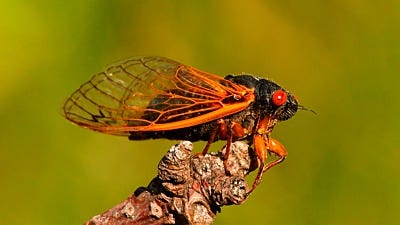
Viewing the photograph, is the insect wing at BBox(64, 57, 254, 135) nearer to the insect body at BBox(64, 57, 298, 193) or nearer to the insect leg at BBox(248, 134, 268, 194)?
Result: the insect body at BBox(64, 57, 298, 193)

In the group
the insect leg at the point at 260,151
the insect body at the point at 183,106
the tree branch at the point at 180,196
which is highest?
the insect body at the point at 183,106

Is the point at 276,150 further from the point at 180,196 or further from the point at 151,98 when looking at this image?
the point at 180,196

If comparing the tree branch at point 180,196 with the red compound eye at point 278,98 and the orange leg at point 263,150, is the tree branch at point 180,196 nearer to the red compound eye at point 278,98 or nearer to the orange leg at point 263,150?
the orange leg at point 263,150

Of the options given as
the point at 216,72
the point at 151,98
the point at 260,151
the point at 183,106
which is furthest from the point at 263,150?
the point at 216,72

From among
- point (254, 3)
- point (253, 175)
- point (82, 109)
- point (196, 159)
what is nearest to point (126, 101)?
point (82, 109)

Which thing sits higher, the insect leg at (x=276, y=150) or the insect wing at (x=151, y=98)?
the insect wing at (x=151, y=98)

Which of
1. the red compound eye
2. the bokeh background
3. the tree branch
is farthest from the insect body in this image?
the bokeh background

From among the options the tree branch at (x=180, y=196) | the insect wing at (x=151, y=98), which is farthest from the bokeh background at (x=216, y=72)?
the tree branch at (x=180, y=196)
